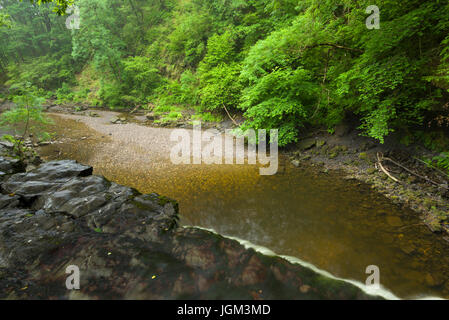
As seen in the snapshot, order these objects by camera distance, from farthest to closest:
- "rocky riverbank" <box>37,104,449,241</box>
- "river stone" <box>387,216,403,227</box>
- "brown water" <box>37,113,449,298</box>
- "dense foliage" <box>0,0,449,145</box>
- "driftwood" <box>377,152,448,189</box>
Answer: "driftwood" <box>377,152,448,189</box> < "dense foliage" <box>0,0,449,145</box> < "rocky riverbank" <box>37,104,449,241</box> < "river stone" <box>387,216,403,227</box> < "brown water" <box>37,113,449,298</box>

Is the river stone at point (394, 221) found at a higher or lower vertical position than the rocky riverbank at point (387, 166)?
lower

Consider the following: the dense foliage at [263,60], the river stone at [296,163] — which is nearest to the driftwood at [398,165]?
the dense foliage at [263,60]

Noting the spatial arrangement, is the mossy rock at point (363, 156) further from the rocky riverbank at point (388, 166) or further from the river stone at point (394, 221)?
the river stone at point (394, 221)

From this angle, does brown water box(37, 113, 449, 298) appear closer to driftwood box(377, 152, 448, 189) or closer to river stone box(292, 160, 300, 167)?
river stone box(292, 160, 300, 167)

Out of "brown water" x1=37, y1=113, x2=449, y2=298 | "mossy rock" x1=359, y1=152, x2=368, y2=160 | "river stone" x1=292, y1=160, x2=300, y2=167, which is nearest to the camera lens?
"brown water" x1=37, y1=113, x2=449, y2=298

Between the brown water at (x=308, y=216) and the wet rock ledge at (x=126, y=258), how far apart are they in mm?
1163

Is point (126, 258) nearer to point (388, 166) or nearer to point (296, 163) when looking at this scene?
point (296, 163)

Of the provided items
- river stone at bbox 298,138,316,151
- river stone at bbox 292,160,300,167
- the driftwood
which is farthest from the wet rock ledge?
river stone at bbox 298,138,316,151

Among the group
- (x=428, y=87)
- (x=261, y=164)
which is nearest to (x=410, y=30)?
(x=428, y=87)

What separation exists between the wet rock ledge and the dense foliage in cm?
410

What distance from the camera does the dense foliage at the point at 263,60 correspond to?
4578 millimetres

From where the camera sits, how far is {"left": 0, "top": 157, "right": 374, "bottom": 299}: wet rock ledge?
235 cm

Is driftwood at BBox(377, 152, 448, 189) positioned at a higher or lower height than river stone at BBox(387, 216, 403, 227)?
higher
